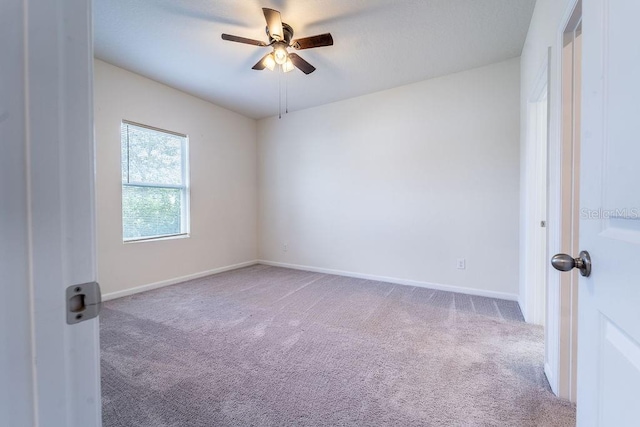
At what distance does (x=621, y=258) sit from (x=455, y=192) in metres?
2.89

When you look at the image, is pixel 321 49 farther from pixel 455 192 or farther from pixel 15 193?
pixel 15 193

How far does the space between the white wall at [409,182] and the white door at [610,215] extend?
102 inches

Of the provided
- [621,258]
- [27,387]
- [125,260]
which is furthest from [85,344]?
[125,260]

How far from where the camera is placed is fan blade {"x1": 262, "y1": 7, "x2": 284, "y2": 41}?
1997 mm

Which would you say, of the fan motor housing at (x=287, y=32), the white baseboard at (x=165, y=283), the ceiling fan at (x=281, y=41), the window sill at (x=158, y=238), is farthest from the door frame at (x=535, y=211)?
the window sill at (x=158, y=238)

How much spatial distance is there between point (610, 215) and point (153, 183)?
402 centimetres

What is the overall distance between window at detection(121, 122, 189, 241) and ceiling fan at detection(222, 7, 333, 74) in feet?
6.19

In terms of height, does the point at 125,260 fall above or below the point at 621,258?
below

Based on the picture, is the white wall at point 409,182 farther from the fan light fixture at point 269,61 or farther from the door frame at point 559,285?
the fan light fixture at point 269,61

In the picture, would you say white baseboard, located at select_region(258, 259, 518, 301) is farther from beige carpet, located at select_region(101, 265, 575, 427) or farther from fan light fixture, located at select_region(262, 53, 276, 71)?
fan light fixture, located at select_region(262, 53, 276, 71)

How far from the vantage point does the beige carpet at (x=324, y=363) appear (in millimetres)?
1422

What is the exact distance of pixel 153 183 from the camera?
3480mm

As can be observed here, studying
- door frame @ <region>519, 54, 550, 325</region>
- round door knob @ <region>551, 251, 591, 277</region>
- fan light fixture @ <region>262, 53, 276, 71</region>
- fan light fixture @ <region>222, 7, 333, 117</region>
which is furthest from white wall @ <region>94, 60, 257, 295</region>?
door frame @ <region>519, 54, 550, 325</region>

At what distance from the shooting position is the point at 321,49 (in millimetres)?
2719
